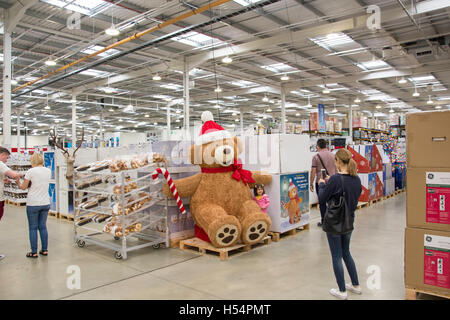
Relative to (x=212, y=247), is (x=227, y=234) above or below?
above

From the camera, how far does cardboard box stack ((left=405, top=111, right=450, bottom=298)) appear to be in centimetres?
287

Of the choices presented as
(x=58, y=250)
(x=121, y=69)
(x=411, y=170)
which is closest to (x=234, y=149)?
(x=411, y=170)

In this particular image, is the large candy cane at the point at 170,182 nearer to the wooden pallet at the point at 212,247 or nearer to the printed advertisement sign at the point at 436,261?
the wooden pallet at the point at 212,247

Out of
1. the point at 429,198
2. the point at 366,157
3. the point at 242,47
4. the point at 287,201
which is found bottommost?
the point at 287,201

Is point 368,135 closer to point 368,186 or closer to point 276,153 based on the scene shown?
point 368,186

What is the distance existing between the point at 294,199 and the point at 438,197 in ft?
9.28

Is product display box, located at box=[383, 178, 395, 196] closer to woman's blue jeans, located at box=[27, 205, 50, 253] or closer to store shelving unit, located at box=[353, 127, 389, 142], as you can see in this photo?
store shelving unit, located at box=[353, 127, 389, 142]

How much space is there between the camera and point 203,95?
17.2m

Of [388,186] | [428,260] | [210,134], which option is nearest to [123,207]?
[210,134]

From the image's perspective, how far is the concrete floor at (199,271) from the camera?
3334mm

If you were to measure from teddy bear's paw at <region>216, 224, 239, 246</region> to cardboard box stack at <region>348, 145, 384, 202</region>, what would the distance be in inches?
206

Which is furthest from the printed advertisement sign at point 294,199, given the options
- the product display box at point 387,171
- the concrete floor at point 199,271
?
the product display box at point 387,171

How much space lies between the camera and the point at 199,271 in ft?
13.0
